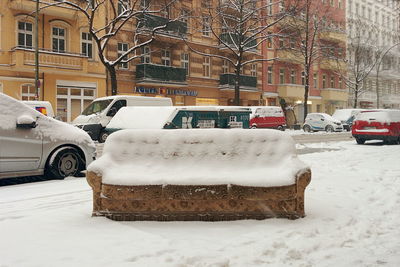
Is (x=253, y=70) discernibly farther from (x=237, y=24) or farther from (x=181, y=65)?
(x=237, y=24)

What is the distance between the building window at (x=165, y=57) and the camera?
31.6 m

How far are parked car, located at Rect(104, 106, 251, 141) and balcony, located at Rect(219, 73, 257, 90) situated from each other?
21424 mm

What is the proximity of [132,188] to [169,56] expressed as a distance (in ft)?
91.4

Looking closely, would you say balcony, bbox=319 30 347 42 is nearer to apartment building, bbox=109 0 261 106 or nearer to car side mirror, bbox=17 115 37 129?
apartment building, bbox=109 0 261 106

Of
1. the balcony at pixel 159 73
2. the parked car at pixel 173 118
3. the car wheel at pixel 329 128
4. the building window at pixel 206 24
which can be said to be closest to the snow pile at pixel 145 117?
the parked car at pixel 173 118

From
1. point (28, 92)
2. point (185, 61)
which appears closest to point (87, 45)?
point (28, 92)

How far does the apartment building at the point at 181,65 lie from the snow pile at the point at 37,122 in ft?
58.4

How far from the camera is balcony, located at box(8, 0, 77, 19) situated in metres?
23.7

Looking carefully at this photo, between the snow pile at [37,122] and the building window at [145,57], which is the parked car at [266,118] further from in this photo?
the snow pile at [37,122]

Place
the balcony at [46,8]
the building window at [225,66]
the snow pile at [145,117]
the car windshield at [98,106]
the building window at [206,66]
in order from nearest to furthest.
A: 1. the snow pile at [145,117]
2. the car windshield at [98,106]
3. the balcony at [46,8]
4. the building window at [206,66]
5. the building window at [225,66]

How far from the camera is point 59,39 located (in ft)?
85.8

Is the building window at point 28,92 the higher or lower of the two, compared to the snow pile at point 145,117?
higher

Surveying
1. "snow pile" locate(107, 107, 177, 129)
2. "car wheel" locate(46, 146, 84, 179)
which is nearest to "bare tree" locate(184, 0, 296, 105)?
"snow pile" locate(107, 107, 177, 129)

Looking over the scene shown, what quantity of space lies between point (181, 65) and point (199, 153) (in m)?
27.7
